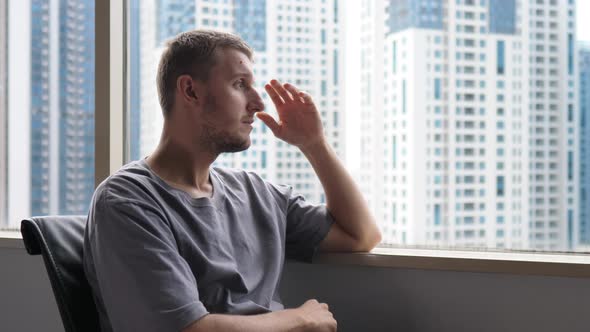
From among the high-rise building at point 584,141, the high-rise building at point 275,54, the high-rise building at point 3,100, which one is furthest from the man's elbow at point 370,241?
the high-rise building at point 3,100

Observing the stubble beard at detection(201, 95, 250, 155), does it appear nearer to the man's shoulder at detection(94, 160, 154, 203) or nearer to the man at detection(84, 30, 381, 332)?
the man at detection(84, 30, 381, 332)

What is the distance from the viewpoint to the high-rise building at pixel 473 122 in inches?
68.3

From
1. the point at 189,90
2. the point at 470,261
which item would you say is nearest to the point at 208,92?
the point at 189,90

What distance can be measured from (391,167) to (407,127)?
0.12 m

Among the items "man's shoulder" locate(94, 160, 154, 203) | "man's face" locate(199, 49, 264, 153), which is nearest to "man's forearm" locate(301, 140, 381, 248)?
"man's face" locate(199, 49, 264, 153)

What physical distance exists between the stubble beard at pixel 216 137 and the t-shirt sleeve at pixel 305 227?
0.27 meters

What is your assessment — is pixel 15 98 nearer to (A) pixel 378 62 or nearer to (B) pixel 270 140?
(B) pixel 270 140

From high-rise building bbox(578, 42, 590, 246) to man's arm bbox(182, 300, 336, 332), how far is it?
683 mm

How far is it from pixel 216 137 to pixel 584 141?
0.91m

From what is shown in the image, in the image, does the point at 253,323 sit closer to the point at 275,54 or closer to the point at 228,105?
the point at 228,105

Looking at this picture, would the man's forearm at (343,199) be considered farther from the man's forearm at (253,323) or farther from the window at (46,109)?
the window at (46,109)

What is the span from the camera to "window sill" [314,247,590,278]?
5.16 feet

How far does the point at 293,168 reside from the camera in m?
2.01

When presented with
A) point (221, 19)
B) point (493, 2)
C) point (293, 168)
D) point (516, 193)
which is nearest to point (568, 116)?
point (516, 193)
